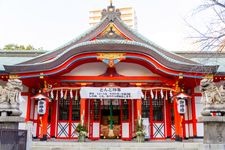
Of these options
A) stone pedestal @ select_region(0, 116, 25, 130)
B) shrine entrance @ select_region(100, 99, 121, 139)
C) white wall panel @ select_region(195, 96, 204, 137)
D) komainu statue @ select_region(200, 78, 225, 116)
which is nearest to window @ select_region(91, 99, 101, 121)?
shrine entrance @ select_region(100, 99, 121, 139)

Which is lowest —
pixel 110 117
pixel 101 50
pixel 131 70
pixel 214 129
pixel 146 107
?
pixel 214 129

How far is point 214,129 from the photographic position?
9859 mm

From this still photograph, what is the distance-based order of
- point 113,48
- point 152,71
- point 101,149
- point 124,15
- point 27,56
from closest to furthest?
point 101,149
point 113,48
point 152,71
point 27,56
point 124,15

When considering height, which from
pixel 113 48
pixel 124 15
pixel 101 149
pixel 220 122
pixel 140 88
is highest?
pixel 124 15

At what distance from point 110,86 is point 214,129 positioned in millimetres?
6878

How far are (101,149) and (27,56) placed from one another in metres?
12.4

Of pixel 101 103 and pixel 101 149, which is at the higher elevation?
pixel 101 103

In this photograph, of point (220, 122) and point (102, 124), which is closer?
point (220, 122)

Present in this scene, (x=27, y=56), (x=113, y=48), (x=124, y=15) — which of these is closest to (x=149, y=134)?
(x=113, y=48)

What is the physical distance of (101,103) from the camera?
17141mm

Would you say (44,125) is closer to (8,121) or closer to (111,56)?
(111,56)

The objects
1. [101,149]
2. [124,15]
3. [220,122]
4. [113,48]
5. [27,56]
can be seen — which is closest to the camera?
[220,122]

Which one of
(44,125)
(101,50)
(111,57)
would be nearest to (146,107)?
(111,57)

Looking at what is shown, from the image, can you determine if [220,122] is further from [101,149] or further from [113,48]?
[113,48]
